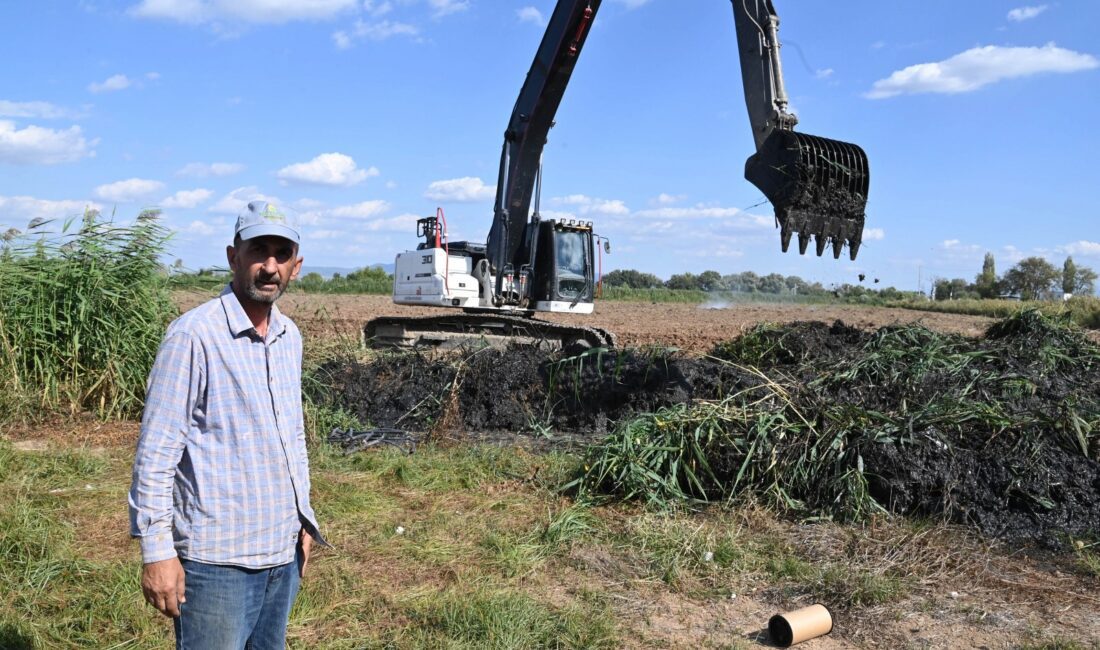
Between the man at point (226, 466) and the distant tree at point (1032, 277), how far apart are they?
1804 inches

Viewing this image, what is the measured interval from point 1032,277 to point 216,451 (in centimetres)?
4821

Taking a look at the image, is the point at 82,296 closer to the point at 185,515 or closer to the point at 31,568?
the point at 31,568

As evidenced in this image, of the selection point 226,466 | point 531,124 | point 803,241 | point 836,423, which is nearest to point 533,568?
point 836,423

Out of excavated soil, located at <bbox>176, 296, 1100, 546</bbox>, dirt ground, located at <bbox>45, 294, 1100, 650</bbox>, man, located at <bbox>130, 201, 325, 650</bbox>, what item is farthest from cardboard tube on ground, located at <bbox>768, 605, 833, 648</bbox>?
man, located at <bbox>130, 201, 325, 650</bbox>

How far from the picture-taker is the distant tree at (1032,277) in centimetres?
Answer: 4266

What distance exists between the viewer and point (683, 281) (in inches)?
2096

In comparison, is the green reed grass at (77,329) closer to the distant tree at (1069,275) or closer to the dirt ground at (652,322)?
the dirt ground at (652,322)

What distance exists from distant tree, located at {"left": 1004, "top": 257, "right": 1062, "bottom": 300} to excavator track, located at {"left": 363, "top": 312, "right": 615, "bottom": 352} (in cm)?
3759

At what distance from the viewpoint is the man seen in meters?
2.18

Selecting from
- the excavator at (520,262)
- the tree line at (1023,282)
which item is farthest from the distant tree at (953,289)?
the excavator at (520,262)

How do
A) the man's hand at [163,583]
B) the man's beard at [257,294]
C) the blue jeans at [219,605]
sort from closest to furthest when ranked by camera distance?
1. the man's hand at [163,583]
2. the blue jeans at [219,605]
3. the man's beard at [257,294]

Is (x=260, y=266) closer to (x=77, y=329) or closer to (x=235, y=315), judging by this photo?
(x=235, y=315)

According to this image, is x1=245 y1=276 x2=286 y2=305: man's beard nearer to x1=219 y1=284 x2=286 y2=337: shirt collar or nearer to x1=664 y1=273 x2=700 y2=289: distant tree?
x1=219 y1=284 x2=286 y2=337: shirt collar

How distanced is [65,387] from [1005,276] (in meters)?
45.7
